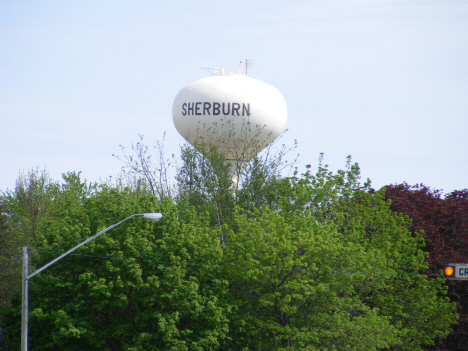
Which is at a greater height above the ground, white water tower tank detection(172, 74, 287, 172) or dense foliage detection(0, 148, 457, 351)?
white water tower tank detection(172, 74, 287, 172)

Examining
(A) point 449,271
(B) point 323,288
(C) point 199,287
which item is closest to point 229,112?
(C) point 199,287

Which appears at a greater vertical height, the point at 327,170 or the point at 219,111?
the point at 219,111

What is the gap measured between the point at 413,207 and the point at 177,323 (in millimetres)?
18516

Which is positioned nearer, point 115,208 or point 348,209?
point 115,208

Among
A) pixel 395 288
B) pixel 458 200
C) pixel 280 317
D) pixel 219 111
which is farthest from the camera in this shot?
pixel 458 200

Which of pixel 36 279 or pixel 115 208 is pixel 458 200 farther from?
pixel 36 279

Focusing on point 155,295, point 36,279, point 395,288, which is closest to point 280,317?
point 155,295

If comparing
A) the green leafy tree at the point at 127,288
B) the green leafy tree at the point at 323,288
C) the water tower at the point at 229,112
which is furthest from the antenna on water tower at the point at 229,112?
the green leafy tree at the point at 127,288

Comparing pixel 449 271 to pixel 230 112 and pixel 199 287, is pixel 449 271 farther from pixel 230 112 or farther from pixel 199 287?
pixel 230 112

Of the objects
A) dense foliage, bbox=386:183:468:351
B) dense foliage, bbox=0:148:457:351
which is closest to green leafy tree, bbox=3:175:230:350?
dense foliage, bbox=0:148:457:351

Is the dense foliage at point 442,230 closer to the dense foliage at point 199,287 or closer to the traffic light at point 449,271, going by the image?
the dense foliage at point 199,287

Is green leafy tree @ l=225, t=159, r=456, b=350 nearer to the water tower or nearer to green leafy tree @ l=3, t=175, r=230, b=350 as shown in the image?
green leafy tree @ l=3, t=175, r=230, b=350

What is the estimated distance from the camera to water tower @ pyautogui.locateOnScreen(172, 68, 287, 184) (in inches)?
1613

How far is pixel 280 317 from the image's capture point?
30.7 meters
